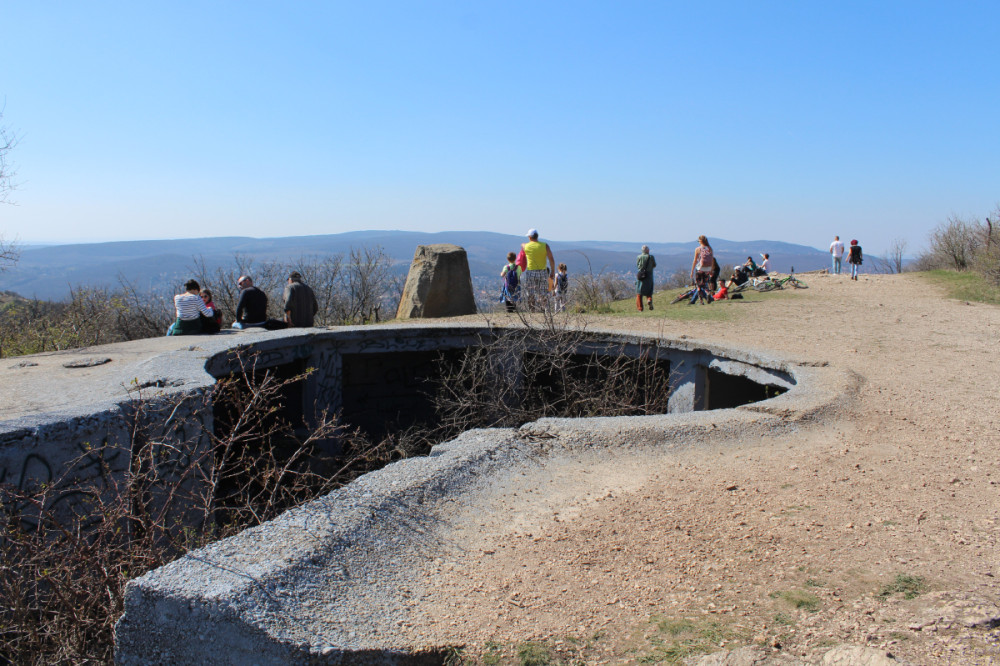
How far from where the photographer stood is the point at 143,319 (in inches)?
596

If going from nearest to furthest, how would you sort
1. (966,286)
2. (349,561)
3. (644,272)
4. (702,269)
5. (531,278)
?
1. (349,561)
2. (531,278)
3. (644,272)
4. (702,269)
5. (966,286)

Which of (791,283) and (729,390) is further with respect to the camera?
(791,283)

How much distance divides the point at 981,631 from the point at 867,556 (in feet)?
2.18

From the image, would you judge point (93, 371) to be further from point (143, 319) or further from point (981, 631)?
point (143, 319)

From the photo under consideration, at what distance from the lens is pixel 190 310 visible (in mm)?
8953

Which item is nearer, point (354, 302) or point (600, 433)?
point (600, 433)

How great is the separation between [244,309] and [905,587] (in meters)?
8.87

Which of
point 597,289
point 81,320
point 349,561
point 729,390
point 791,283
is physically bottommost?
point 729,390

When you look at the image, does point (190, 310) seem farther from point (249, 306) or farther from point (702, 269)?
point (702, 269)

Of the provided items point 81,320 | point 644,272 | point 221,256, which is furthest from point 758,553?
point 221,256

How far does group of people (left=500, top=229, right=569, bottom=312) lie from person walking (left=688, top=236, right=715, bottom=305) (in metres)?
3.44

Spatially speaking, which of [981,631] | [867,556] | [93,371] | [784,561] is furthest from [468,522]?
[93,371]

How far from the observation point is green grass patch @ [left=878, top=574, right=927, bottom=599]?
100 inches

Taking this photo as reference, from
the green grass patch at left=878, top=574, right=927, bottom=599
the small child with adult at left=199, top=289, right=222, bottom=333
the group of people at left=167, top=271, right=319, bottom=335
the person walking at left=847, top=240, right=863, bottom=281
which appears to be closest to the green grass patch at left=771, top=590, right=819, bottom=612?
the green grass patch at left=878, top=574, right=927, bottom=599
